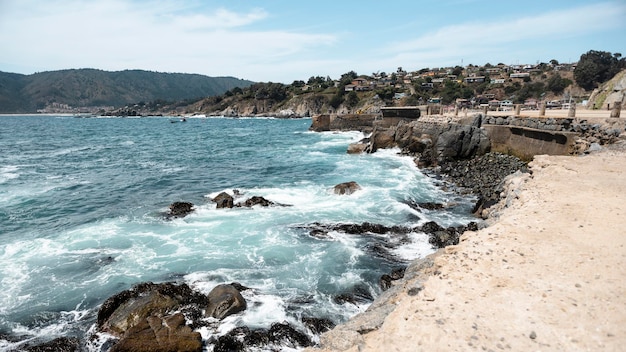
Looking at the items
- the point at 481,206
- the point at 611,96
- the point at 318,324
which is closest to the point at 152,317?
the point at 318,324

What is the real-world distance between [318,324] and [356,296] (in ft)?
6.30

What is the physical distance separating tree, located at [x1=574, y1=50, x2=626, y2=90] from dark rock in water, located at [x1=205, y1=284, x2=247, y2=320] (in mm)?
115134

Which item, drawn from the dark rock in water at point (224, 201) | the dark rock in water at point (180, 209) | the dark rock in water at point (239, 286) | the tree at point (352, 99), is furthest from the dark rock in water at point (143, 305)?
the tree at point (352, 99)

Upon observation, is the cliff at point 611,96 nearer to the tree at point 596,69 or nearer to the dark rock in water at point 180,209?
the dark rock in water at point 180,209

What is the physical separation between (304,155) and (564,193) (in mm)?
29754

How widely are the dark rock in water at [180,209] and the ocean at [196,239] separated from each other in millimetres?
606

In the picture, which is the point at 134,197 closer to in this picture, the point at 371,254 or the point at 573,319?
the point at 371,254

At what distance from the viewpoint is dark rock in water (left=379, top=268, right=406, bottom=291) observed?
1082 cm

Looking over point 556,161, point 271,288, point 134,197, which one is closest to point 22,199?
point 134,197

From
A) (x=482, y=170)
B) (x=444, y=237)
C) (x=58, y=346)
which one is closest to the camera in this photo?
(x=58, y=346)

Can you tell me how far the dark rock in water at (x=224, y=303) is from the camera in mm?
9531

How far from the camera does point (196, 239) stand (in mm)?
15141

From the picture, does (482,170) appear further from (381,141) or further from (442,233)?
(381,141)

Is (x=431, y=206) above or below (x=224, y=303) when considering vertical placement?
below
